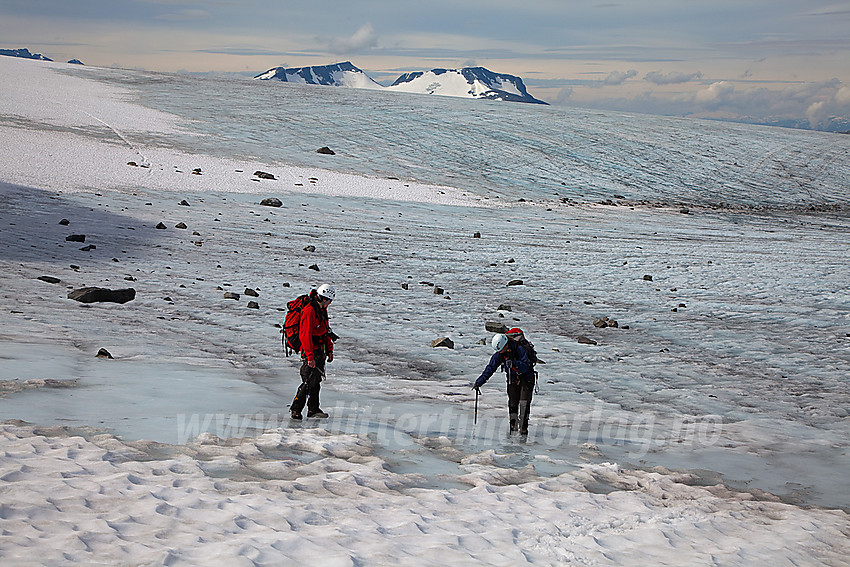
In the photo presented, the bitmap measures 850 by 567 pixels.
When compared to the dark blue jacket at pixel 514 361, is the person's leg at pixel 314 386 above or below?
below

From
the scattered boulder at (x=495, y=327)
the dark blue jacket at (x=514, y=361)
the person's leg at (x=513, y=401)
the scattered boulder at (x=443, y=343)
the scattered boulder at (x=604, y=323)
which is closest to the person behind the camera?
the dark blue jacket at (x=514, y=361)

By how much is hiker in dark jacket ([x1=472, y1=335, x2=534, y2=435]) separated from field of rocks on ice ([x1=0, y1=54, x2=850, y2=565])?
39cm

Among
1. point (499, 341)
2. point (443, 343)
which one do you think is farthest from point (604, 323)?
point (499, 341)

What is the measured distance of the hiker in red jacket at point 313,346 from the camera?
26.6 ft

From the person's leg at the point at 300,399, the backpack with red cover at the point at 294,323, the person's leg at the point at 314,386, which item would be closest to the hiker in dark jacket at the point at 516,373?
the person's leg at the point at 314,386

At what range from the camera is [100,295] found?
1316 centimetres

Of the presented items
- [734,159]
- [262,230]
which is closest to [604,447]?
[262,230]

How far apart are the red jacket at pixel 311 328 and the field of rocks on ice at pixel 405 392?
2.85ft

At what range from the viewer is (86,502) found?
5539 millimetres

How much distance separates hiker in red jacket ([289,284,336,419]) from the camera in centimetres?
810

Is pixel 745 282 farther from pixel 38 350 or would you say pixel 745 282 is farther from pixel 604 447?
pixel 38 350

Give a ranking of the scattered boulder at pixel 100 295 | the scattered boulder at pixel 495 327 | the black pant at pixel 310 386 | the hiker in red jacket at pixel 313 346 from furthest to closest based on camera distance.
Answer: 1. the scattered boulder at pixel 495 327
2. the scattered boulder at pixel 100 295
3. the black pant at pixel 310 386
4. the hiker in red jacket at pixel 313 346

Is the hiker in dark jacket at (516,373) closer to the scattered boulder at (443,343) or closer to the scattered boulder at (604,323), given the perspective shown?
the scattered boulder at (443,343)

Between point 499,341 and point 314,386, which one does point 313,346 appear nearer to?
point 314,386
